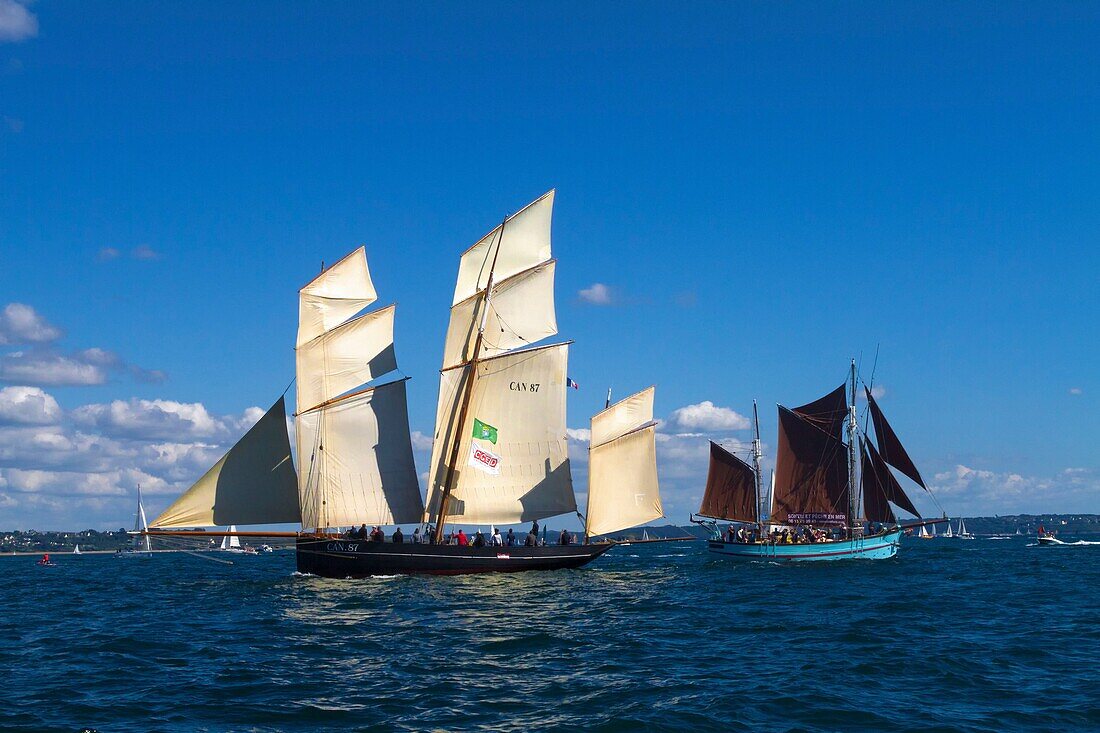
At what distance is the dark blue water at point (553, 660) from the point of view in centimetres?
2436

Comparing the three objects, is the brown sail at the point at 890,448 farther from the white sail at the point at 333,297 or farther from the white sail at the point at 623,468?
the white sail at the point at 333,297

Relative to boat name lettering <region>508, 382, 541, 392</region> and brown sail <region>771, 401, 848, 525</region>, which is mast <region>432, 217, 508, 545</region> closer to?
boat name lettering <region>508, 382, 541, 392</region>

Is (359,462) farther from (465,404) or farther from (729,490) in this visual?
(729,490)

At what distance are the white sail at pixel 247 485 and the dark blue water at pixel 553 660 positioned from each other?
604 cm

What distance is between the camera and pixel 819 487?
315ft

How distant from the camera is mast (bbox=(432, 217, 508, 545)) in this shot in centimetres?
6772

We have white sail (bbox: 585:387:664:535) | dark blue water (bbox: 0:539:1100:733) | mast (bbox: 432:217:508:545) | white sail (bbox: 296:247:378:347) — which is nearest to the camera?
dark blue water (bbox: 0:539:1100:733)

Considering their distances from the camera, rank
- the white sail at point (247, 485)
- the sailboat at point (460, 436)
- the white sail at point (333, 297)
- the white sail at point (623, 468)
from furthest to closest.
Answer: the white sail at point (623, 468), the white sail at point (333, 297), the sailboat at point (460, 436), the white sail at point (247, 485)

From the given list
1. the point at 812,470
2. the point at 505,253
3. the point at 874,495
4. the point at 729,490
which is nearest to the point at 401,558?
the point at 505,253

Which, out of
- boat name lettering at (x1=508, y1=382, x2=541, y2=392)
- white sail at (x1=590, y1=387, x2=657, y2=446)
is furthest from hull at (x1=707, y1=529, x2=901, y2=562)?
boat name lettering at (x1=508, y1=382, x2=541, y2=392)

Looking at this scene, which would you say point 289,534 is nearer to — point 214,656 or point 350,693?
point 214,656

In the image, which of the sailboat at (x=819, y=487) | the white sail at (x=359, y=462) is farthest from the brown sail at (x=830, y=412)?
the white sail at (x=359, y=462)

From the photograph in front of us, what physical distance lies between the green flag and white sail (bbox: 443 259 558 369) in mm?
4783

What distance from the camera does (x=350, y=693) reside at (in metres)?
26.8
